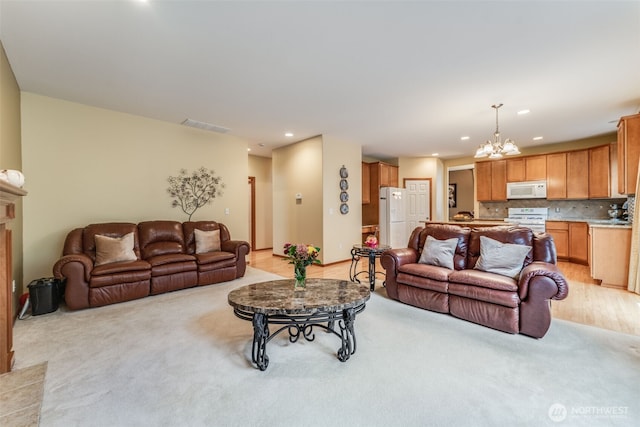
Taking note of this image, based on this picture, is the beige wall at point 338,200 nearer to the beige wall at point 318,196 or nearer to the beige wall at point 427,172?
the beige wall at point 318,196

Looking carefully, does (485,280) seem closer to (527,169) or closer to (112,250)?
(112,250)

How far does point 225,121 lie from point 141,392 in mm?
3953

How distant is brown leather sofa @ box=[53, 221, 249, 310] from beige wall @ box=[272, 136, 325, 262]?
5.38ft

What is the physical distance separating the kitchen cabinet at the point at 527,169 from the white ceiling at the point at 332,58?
1.83 metres

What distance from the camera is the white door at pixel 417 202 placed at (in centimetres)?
779

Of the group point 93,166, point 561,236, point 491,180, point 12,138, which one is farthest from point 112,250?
point 561,236

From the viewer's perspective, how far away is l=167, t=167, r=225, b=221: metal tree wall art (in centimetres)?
484

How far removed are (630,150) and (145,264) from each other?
6.84m

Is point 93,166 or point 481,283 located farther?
point 93,166

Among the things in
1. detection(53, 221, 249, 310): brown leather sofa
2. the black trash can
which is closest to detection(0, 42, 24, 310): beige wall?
the black trash can

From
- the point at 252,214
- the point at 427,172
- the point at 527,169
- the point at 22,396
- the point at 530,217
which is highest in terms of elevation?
the point at 427,172

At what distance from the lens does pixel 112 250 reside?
11.6ft

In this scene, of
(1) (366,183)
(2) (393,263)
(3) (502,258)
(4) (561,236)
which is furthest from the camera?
(1) (366,183)

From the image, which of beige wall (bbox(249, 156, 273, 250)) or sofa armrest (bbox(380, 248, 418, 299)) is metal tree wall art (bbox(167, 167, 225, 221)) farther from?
sofa armrest (bbox(380, 248, 418, 299))
